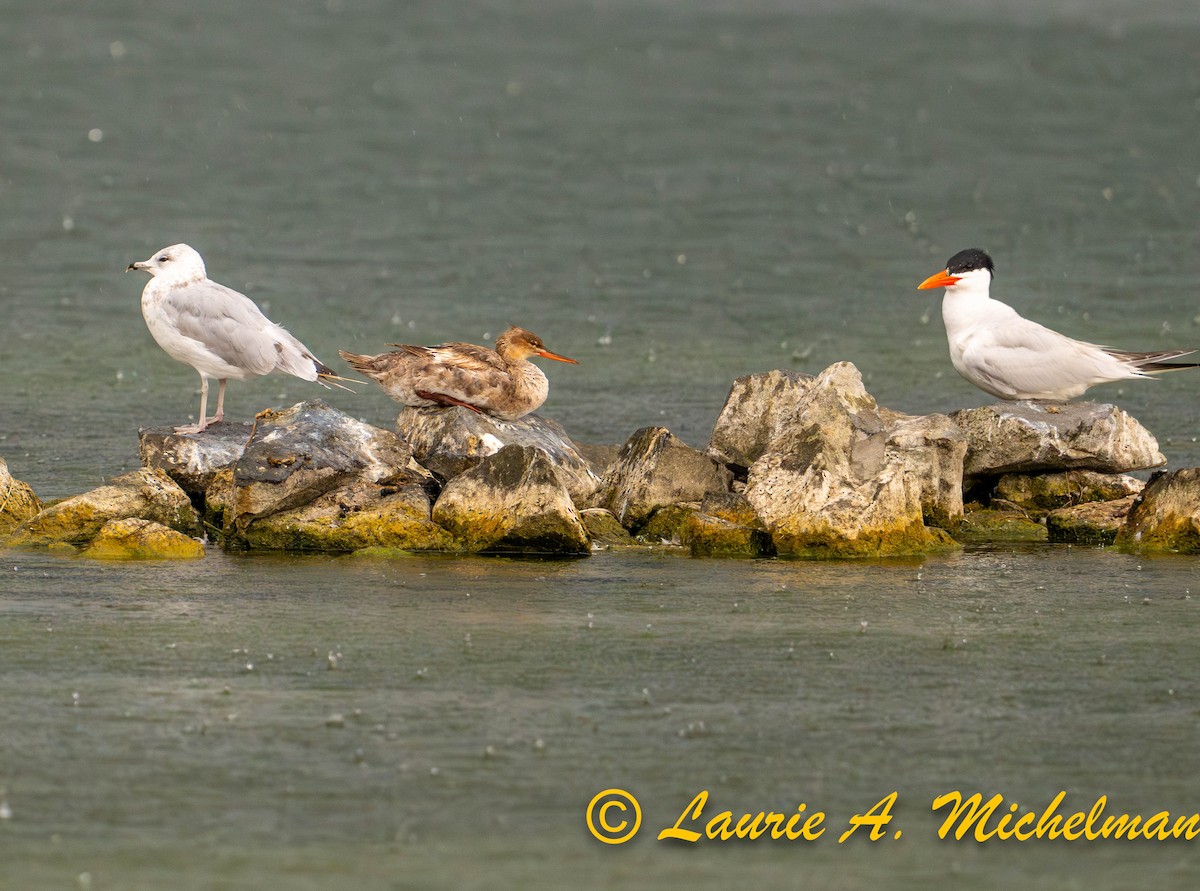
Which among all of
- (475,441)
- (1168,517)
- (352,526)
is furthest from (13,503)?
(1168,517)

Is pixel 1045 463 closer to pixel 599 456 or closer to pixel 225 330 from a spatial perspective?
pixel 599 456

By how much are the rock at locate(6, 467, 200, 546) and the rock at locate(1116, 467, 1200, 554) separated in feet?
16.0

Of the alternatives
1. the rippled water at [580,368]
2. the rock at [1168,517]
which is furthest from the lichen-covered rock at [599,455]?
the rock at [1168,517]

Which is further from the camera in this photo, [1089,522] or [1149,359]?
[1149,359]

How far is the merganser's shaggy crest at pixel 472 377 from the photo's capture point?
10.2m

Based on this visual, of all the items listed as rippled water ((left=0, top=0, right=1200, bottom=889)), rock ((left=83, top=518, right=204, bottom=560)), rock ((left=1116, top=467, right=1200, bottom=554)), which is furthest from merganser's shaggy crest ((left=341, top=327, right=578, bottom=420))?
rock ((left=1116, top=467, right=1200, bottom=554))

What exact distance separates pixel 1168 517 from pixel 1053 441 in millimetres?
1022

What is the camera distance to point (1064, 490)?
10.5 meters

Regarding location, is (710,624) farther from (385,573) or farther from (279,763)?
(279,763)

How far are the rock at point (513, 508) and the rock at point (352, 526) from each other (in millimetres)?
111

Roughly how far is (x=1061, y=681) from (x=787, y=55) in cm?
2216

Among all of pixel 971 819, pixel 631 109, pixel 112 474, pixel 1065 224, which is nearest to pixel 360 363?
pixel 112 474

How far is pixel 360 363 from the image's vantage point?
1073 cm

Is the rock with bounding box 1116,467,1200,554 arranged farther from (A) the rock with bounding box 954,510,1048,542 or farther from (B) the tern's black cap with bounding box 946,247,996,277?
(B) the tern's black cap with bounding box 946,247,996,277
